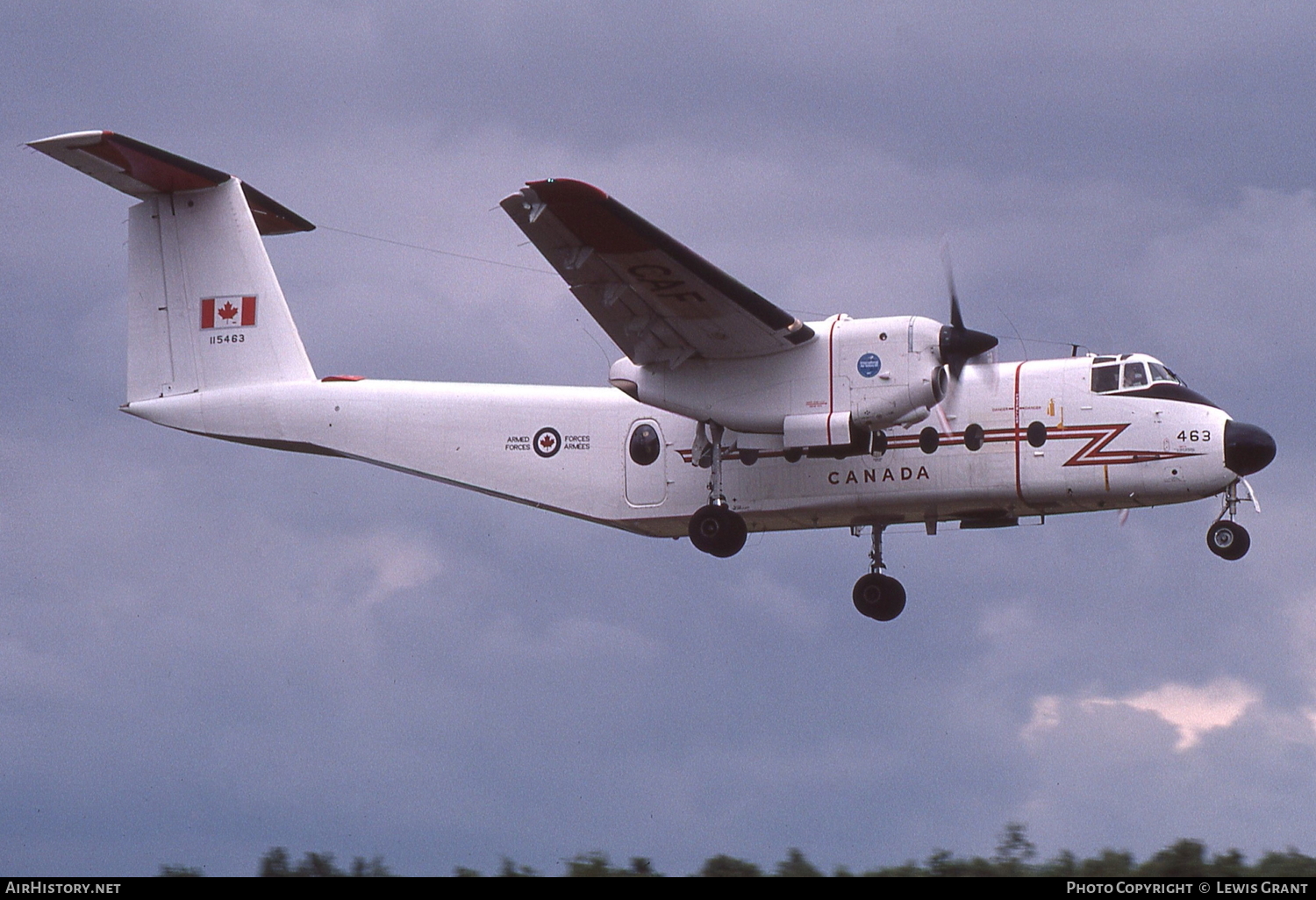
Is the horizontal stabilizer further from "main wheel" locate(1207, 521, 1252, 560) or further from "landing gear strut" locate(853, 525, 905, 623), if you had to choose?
"main wheel" locate(1207, 521, 1252, 560)

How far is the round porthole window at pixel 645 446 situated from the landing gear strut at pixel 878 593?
3.10m

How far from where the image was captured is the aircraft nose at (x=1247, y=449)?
61.1 ft

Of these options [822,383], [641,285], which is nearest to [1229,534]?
[822,383]

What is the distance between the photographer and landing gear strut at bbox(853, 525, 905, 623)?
70.4ft

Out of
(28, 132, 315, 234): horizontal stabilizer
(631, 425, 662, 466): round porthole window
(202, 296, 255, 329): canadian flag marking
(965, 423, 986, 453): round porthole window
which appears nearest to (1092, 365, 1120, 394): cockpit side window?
(965, 423, 986, 453): round porthole window

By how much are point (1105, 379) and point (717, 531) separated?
191 inches

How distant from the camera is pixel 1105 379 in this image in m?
19.3

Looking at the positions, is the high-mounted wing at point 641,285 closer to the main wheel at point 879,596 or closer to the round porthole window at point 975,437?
the round porthole window at point 975,437

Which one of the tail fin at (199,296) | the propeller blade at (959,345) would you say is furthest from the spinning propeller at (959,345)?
the tail fin at (199,296)

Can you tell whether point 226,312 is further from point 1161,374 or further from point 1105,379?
point 1161,374
